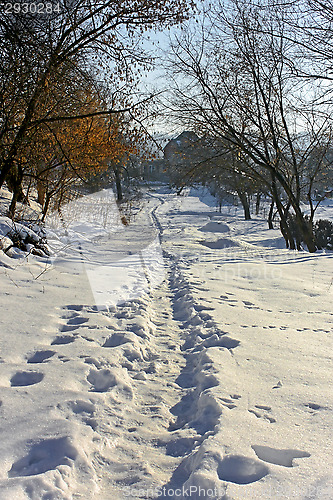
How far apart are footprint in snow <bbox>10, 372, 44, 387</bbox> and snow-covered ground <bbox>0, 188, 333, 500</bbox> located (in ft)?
0.04

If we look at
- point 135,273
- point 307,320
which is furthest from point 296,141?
point 307,320

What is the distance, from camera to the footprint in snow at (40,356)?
3080 mm

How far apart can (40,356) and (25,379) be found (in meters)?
0.41

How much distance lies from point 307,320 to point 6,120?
18.0 ft

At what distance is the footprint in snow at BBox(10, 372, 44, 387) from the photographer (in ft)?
8.84

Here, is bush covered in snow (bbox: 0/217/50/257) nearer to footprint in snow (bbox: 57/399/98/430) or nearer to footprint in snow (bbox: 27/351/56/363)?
footprint in snow (bbox: 27/351/56/363)

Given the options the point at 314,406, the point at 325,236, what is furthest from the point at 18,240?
the point at 325,236

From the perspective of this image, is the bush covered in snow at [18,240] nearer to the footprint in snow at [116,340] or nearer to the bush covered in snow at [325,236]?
the footprint in snow at [116,340]

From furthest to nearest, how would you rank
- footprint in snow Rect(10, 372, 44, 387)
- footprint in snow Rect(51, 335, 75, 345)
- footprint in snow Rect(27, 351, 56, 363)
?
footprint in snow Rect(51, 335, 75, 345), footprint in snow Rect(27, 351, 56, 363), footprint in snow Rect(10, 372, 44, 387)

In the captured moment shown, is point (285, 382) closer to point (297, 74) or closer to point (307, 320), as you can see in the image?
point (307, 320)

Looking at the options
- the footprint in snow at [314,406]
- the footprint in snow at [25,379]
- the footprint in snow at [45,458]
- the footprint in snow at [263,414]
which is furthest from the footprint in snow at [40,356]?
the footprint in snow at [314,406]

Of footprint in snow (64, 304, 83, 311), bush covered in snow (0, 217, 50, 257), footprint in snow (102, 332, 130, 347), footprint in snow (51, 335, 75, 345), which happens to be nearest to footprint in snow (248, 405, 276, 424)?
footprint in snow (102, 332, 130, 347)

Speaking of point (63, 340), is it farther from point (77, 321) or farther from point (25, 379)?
point (25, 379)

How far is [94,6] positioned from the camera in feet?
22.6
